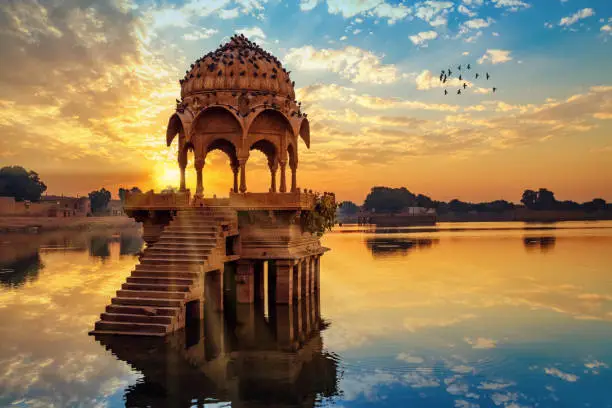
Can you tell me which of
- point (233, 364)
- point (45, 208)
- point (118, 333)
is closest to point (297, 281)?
point (118, 333)

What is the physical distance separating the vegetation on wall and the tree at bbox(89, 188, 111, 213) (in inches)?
5993

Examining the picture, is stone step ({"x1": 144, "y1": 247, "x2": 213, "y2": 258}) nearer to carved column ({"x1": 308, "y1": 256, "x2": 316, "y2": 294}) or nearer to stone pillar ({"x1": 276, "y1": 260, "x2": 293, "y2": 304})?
stone pillar ({"x1": 276, "y1": 260, "x2": 293, "y2": 304})

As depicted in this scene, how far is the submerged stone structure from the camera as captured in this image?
68.9 ft

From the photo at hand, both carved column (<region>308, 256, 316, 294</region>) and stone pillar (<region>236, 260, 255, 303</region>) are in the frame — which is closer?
stone pillar (<region>236, 260, 255, 303</region>)

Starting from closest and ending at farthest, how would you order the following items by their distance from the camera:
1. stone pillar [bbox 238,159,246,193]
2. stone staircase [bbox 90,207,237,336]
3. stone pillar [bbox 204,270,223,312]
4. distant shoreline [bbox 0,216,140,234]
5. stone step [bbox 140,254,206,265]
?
stone staircase [bbox 90,207,237,336] < stone step [bbox 140,254,206,265] < stone pillar [bbox 204,270,223,312] < stone pillar [bbox 238,159,246,193] < distant shoreline [bbox 0,216,140,234]

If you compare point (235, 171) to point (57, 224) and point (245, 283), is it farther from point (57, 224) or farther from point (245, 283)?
point (57, 224)

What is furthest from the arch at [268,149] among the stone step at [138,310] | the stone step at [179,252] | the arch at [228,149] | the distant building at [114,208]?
the distant building at [114,208]

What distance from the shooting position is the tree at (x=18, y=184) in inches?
5148

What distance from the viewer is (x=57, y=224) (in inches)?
4636

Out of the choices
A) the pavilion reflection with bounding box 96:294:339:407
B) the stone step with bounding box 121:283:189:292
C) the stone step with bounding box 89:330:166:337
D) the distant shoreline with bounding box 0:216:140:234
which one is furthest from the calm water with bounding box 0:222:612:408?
the distant shoreline with bounding box 0:216:140:234

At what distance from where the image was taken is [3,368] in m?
17.4

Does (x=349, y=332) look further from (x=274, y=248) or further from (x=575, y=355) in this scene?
(x=575, y=355)

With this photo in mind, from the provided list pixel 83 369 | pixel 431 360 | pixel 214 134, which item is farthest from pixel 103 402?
pixel 214 134

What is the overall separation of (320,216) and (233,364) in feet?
42.8
